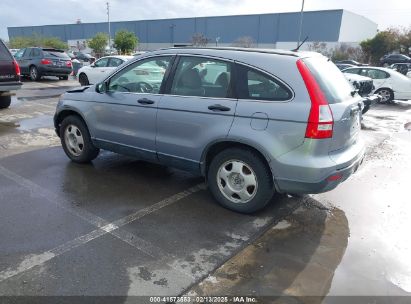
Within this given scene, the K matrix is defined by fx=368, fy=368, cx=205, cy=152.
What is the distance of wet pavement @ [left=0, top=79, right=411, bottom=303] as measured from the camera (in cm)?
295

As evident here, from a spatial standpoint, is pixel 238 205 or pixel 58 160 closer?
pixel 238 205

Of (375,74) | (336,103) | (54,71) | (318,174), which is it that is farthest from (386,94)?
(54,71)

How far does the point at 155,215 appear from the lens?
13.5ft

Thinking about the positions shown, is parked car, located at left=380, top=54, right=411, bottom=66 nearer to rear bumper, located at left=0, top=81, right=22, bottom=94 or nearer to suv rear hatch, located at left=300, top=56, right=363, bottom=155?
rear bumper, located at left=0, top=81, right=22, bottom=94

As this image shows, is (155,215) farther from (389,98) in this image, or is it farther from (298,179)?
(389,98)

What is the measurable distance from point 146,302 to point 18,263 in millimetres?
1227

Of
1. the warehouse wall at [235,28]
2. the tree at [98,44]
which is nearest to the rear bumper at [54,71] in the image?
the tree at [98,44]

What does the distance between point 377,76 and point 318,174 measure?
12.4 metres

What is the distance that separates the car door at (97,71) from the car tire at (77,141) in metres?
10.0

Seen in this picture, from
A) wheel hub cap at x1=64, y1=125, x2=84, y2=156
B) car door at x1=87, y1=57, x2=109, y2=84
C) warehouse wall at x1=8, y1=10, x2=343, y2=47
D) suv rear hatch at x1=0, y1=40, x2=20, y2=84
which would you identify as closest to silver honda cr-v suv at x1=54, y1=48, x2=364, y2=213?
wheel hub cap at x1=64, y1=125, x2=84, y2=156

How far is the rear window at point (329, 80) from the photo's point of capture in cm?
375

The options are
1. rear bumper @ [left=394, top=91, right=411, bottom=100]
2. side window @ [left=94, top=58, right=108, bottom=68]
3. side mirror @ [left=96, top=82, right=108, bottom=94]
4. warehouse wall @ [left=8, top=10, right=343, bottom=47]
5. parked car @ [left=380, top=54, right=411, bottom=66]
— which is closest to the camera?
side mirror @ [left=96, top=82, right=108, bottom=94]

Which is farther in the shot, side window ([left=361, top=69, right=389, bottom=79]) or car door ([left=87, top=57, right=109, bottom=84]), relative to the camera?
car door ([left=87, top=57, right=109, bottom=84])

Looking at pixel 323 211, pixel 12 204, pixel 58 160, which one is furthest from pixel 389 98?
pixel 12 204
